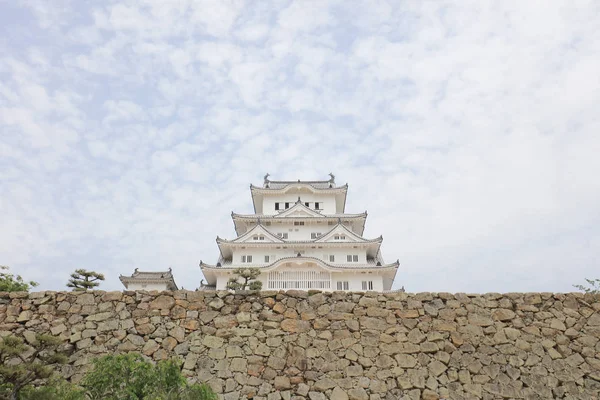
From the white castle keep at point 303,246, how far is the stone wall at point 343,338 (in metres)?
17.1

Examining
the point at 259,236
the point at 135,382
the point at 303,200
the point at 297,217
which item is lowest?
the point at 135,382

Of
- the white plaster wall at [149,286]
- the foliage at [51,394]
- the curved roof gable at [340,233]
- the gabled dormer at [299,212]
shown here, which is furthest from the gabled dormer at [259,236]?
the foliage at [51,394]

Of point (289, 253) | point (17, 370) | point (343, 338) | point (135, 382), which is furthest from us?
point (289, 253)

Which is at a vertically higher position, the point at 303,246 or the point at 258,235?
the point at 258,235

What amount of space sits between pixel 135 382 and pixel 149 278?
25930mm

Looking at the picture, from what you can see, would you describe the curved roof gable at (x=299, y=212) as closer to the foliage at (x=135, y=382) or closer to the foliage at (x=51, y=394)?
the foliage at (x=51, y=394)

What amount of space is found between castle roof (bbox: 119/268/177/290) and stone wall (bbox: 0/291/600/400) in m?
21.9

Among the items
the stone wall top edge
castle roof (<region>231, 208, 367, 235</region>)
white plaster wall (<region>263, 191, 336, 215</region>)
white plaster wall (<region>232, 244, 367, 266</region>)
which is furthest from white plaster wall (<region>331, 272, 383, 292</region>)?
the stone wall top edge

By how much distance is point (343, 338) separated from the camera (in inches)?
325

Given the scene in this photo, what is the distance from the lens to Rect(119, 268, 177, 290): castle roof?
2992 centimetres

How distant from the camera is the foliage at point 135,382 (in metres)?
5.40

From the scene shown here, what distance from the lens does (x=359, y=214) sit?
3158 centimetres

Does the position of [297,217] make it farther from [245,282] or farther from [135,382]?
[135,382]

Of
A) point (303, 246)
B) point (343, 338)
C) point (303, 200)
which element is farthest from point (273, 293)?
point (303, 200)
